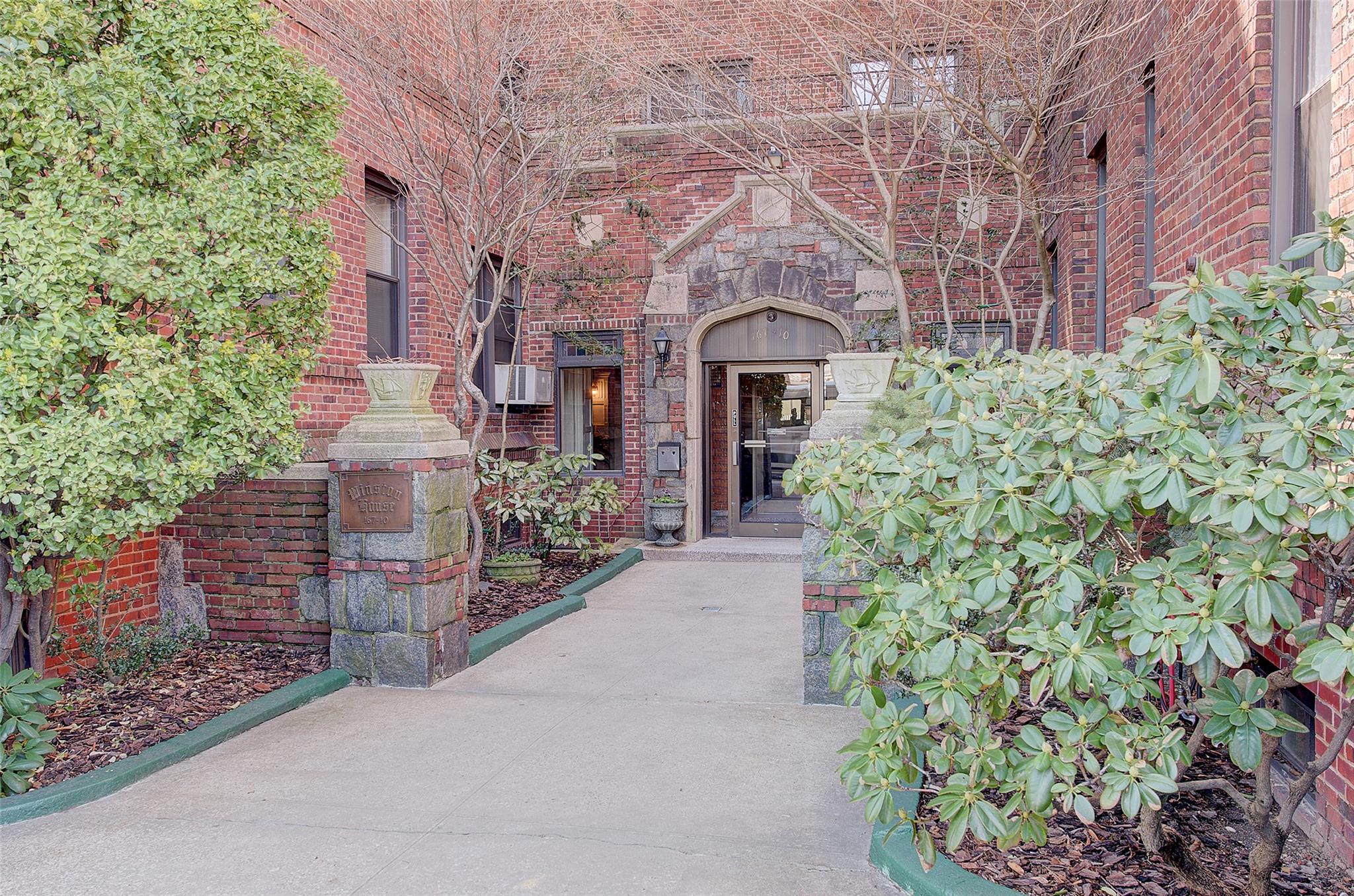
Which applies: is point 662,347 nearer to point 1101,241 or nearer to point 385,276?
point 385,276

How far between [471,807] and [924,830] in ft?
6.26

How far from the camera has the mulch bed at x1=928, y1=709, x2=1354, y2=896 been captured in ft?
10.2

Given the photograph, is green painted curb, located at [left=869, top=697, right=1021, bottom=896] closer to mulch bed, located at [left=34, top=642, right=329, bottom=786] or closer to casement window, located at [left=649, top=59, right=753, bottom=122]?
mulch bed, located at [left=34, top=642, right=329, bottom=786]

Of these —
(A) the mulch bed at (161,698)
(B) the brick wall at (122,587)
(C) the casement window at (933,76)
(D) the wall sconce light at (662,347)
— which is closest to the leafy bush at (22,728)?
(A) the mulch bed at (161,698)

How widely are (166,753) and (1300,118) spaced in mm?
5822

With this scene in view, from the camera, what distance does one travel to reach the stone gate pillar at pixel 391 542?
19.1 ft

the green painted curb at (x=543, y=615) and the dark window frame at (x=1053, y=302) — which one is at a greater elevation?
the dark window frame at (x=1053, y=302)

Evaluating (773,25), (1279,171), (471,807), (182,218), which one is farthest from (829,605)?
(773,25)

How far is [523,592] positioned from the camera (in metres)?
8.59

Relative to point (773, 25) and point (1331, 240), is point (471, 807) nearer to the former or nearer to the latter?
point (1331, 240)

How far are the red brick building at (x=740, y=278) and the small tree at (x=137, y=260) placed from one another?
1492mm

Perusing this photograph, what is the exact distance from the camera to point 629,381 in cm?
1213

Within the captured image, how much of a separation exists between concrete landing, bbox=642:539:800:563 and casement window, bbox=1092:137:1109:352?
393cm

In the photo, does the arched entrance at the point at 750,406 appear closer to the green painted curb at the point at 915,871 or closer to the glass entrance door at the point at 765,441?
the glass entrance door at the point at 765,441
